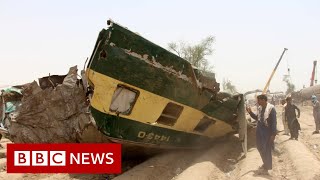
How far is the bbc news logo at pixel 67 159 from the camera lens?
7.69 metres

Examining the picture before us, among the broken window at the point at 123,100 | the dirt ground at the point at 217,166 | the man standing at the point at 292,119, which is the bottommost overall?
the dirt ground at the point at 217,166

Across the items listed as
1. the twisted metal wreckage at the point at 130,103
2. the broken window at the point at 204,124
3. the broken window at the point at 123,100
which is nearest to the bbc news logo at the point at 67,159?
the twisted metal wreckage at the point at 130,103

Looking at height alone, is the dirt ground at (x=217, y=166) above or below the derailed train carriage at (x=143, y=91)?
below

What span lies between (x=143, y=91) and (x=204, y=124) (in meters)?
2.94

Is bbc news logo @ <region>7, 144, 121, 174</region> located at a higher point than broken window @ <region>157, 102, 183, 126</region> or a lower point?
lower

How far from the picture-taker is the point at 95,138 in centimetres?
880

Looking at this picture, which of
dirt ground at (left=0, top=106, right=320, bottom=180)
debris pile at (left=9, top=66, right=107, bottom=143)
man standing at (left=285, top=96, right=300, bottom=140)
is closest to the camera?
dirt ground at (left=0, top=106, right=320, bottom=180)

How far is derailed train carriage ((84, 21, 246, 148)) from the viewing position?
7.52 m

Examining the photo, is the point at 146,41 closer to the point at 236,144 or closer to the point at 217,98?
the point at 217,98

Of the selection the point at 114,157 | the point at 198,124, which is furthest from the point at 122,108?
the point at 198,124

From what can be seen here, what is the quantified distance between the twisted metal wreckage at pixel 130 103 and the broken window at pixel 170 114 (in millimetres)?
24

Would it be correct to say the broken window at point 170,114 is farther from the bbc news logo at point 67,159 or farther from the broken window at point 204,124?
the bbc news logo at point 67,159

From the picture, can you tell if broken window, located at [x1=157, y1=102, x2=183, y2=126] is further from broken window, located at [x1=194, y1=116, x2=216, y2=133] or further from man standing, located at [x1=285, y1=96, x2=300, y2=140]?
man standing, located at [x1=285, y1=96, x2=300, y2=140]

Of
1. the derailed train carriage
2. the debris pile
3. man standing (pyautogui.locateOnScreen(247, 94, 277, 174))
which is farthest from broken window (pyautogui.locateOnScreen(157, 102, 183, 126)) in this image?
the debris pile
